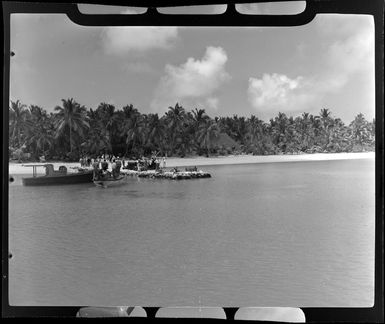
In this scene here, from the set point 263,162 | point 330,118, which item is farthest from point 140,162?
point 330,118

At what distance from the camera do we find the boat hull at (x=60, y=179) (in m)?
2.00

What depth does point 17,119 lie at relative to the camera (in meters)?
1.98

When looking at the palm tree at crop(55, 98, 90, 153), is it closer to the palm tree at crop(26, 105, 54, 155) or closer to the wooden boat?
the palm tree at crop(26, 105, 54, 155)

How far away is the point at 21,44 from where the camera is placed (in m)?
1.97

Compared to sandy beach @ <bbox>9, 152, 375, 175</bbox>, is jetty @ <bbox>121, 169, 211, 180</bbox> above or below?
below

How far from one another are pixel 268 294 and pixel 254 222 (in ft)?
0.99

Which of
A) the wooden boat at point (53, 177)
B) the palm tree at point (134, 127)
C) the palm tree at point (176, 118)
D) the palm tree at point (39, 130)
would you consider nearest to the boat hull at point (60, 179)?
the wooden boat at point (53, 177)

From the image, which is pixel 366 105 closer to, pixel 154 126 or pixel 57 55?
pixel 154 126

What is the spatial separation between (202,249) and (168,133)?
1.69 feet

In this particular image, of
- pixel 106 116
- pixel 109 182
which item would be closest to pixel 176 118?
pixel 106 116

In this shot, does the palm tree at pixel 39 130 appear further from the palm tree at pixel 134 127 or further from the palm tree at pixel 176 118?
the palm tree at pixel 176 118

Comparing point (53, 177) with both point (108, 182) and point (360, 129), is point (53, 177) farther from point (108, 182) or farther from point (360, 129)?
point (360, 129)

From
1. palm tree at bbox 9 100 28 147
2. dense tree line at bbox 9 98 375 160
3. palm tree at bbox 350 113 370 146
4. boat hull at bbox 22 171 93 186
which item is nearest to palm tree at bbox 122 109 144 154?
dense tree line at bbox 9 98 375 160

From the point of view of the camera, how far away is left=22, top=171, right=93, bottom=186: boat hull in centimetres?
200
